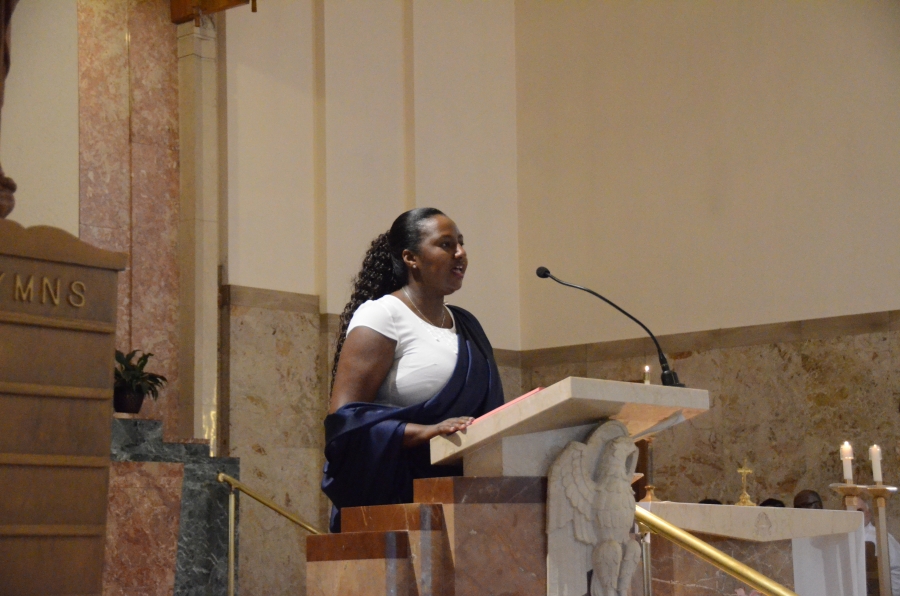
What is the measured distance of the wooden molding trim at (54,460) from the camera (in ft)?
10.5

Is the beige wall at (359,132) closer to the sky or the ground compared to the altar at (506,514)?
closer to the sky

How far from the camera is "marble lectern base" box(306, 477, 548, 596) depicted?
9.75ft

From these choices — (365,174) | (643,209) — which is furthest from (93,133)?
(643,209)

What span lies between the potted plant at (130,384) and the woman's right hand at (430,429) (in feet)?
13.9

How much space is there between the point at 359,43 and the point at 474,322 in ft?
20.7

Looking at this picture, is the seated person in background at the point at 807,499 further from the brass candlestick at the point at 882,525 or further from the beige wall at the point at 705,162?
the brass candlestick at the point at 882,525

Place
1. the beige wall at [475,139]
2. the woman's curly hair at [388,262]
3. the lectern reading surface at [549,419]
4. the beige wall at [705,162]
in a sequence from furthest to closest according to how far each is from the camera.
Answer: the beige wall at [475,139] → the beige wall at [705,162] → the woman's curly hair at [388,262] → the lectern reading surface at [549,419]

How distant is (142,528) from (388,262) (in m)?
3.63

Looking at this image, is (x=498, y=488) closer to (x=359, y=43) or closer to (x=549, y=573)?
(x=549, y=573)

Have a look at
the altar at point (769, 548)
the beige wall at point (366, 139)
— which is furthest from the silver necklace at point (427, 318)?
the beige wall at point (366, 139)

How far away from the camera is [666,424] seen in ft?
10.9

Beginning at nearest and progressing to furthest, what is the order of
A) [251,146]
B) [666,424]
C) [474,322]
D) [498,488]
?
1. [498,488]
2. [666,424]
3. [474,322]
4. [251,146]

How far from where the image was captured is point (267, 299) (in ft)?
28.6

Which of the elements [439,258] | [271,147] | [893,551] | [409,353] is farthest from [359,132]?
[409,353]
